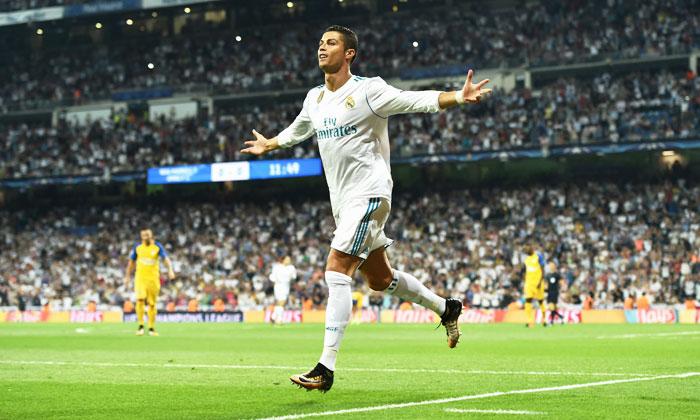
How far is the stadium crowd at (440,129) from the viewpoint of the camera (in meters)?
44.0

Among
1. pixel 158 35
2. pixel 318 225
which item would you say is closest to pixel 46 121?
pixel 158 35

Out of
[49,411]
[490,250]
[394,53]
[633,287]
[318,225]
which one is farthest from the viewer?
[394,53]

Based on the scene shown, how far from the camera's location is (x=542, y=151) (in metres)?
44.5

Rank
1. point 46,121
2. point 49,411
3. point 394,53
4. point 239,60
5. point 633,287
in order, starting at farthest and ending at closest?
point 46,121 → point 239,60 → point 394,53 → point 633,287 → point 49,411

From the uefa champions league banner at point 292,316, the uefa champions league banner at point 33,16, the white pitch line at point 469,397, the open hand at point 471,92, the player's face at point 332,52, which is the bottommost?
the uefa champions league banner at point 292,316

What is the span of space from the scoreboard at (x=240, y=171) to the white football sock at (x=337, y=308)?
38250mm

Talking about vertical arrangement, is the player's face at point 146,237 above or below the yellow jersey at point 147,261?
above

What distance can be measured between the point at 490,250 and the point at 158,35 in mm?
26010

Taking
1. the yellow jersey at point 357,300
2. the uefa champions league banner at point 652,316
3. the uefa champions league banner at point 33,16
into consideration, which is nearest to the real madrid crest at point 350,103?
the uefa champions league banner at point 652,316

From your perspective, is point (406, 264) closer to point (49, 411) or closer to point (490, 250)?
point (490, 250)

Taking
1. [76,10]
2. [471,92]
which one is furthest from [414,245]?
[471,92]

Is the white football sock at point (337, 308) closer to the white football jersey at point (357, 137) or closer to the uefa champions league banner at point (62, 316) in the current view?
the white football jersey at point (357, 137)

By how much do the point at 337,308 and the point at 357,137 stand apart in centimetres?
143

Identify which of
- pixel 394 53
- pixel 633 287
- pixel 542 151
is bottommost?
pixel 633 287
